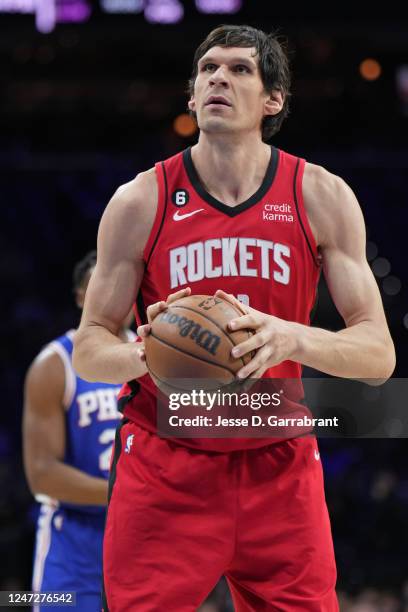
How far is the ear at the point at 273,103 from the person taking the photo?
344cm

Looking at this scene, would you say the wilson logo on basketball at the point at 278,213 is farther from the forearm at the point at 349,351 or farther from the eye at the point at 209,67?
the eye at the point at 209,67

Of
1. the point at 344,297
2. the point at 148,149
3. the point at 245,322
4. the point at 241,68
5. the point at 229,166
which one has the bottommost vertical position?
the point at 245,322

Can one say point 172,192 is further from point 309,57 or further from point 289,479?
point 309,57

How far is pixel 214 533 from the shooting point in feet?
9.62

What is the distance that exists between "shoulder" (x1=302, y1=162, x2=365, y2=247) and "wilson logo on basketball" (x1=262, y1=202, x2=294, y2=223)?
0.07 metres

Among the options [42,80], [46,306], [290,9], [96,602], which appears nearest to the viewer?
[96,602]

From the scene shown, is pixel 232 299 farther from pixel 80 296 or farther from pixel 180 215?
pixel 80 296

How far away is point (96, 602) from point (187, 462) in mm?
1839

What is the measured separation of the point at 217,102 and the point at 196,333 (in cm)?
95

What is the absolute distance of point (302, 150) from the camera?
12.2 meters

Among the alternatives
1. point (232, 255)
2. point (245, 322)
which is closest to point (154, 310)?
point (245, 322)

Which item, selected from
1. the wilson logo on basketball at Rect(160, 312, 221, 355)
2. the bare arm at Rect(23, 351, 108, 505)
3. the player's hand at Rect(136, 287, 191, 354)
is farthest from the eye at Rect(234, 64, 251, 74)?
the bare arm at Rect(23, 351, 108, 505)

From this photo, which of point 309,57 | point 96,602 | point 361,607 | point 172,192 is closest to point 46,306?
point 309,57

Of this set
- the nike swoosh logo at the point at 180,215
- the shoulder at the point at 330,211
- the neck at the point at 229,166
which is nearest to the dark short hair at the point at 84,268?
the neck at the point at 229,166
